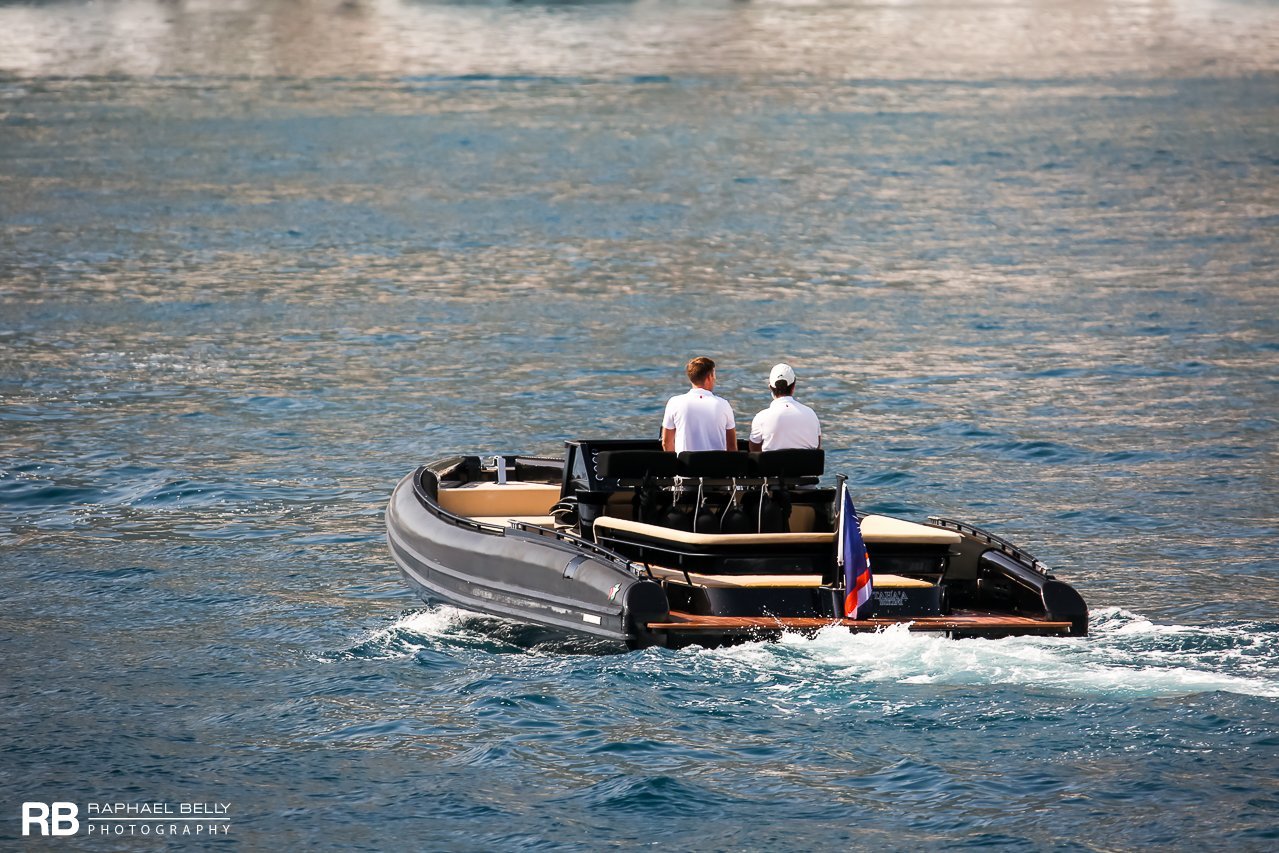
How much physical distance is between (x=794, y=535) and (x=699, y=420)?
123 centimetres

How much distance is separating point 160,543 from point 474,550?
4.86 m

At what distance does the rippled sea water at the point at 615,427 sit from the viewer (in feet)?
38.3

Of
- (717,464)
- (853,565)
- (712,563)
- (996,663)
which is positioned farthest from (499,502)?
(996,663)

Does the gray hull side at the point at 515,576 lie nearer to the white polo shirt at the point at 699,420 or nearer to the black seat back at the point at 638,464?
the black seat back at the point at 638,464

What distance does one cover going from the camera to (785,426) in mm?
13938

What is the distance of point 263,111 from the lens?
2405 inches

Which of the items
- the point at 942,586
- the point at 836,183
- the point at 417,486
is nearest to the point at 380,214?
the point at 836,183

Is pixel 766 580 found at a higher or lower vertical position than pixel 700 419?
lower

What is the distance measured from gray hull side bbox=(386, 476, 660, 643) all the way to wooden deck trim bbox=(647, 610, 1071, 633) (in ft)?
1.01

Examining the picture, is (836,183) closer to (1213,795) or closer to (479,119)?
(479,119)

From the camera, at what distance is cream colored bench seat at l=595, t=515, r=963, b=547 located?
13.3 meters

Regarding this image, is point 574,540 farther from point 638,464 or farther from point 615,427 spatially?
point 615,427

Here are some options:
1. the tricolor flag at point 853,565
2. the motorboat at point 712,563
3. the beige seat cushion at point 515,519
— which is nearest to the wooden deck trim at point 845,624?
the motorboat at point 712,563

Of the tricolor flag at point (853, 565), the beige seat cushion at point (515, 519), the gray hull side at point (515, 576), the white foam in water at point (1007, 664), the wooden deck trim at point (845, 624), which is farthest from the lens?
the beige seat cushion at point (515, 519)
